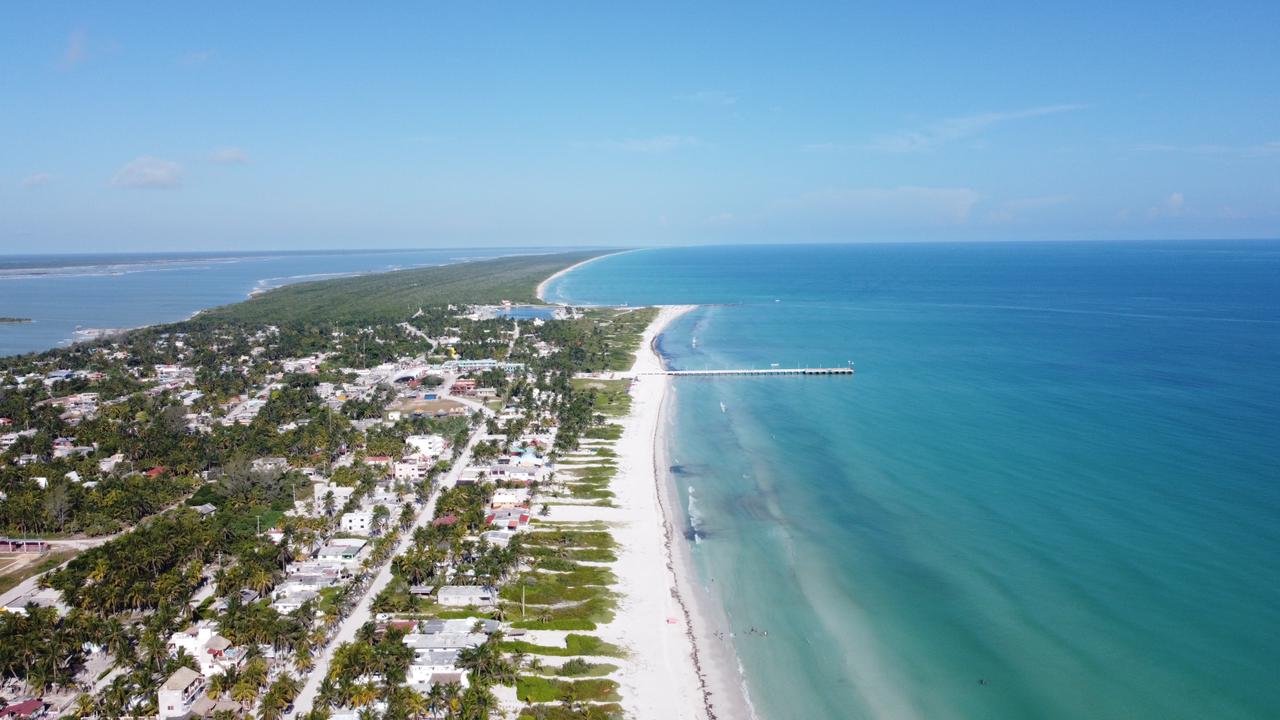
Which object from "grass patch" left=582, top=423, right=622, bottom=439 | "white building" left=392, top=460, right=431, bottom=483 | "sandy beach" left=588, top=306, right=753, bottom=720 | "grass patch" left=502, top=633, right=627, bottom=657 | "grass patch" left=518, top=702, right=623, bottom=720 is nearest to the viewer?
"grass patch" left=518, top=702, right=623, bottom=720

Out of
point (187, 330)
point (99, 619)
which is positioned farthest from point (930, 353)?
point (187, 330)

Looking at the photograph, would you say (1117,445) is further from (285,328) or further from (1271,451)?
(285,328)

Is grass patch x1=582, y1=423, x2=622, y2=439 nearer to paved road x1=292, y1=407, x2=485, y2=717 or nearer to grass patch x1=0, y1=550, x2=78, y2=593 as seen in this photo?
paved road x1=292, y1=407, x2=485, y2=717

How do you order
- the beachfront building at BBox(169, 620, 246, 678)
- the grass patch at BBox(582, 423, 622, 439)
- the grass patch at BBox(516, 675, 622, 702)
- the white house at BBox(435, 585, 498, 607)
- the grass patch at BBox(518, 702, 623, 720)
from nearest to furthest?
the grass patch at BBox(518, 702, 623, 720), the grass patch at BBox(516, 675, 622, 702), the beachfront building at BBox(169, 620, 246, 678), the white house at BBox(435, 585, 498, 607), the grass patch at BBox(582, 423, 622, 439)

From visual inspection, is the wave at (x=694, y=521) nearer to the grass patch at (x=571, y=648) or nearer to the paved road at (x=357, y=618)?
the grass patch at (x=571, y=648)

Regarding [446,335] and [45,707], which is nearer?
[45,707]

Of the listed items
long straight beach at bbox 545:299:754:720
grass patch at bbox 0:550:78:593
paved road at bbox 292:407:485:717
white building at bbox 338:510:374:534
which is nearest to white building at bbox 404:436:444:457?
paved road at bbox 292:407:485:717

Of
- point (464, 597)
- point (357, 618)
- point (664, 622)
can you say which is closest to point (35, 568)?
point (357, 618)
